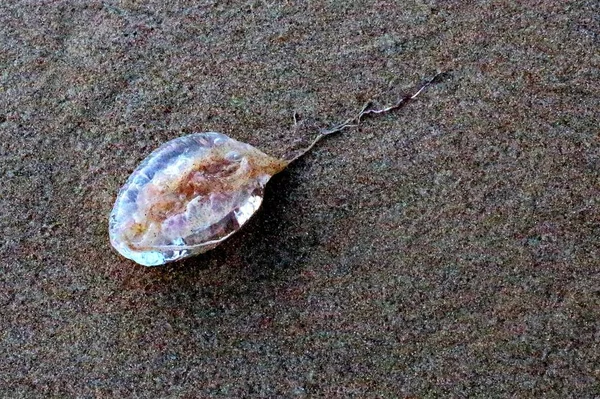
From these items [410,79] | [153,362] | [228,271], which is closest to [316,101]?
[410,79]

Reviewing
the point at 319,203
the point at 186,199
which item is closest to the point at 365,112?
the point at 319,203

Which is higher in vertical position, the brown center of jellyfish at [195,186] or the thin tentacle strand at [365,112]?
the brown center of jellyfish at [195,186]

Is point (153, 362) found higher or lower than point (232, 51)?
lower

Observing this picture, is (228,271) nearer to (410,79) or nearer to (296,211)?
(296,211)

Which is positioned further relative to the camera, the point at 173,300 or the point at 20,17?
the point at 20,17

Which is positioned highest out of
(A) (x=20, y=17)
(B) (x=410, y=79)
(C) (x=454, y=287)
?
(A) (x=20, y=17)

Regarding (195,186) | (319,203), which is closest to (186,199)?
(195,186)

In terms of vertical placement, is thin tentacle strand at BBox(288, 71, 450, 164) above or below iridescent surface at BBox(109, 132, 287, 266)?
below

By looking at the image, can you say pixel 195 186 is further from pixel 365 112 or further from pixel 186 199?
pixel 365 112
